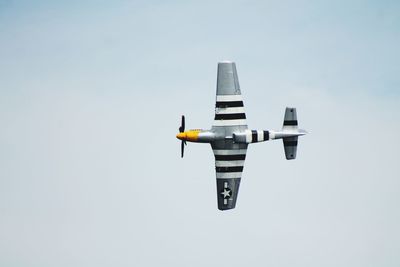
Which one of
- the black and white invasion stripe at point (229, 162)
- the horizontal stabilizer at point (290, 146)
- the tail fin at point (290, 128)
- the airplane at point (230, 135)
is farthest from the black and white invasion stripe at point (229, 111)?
the horizontal stabilizer at point (290, 146)

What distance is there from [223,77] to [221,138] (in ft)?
15.0

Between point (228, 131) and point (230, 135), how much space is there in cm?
34

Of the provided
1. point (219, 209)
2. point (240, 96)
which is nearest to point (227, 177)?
point (219, 209)

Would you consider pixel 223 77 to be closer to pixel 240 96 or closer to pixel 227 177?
pixel 240 96

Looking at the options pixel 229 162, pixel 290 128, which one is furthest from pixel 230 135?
pixel 290 128

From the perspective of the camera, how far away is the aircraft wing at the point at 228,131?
49.0m

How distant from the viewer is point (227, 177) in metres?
49.5

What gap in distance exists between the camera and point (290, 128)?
49344 mm

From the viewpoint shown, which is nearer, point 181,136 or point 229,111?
point 181,136

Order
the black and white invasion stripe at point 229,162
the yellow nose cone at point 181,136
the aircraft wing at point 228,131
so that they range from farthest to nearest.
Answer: the black and white invasion stripe at point 229,162, the aircraft wing at point 228,131, the yellow nose cone at point 181,136

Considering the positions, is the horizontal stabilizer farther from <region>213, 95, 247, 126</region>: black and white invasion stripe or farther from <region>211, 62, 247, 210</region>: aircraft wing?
<region>213, 95, 247, 126</region>: black and white invasion stripe

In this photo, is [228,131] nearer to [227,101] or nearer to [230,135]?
[230,135]

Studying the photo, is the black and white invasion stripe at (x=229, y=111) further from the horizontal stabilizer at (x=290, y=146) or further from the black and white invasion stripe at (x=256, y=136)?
the horizontal stabilizer at (x=290, y=146)

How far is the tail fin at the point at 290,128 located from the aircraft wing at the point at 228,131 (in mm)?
3072
